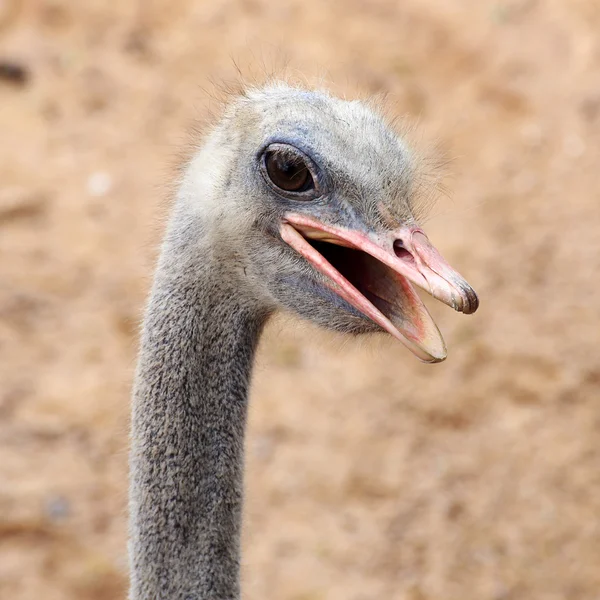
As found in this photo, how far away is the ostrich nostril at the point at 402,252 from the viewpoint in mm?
1976

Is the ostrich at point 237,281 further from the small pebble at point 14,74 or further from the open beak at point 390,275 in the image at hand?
the small pebble at point 14,74

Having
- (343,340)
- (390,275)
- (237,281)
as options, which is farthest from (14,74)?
(390,275)

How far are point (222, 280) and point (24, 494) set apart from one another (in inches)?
81.9

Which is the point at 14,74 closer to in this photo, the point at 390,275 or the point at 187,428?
the point at 187,428

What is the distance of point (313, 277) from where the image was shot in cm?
207

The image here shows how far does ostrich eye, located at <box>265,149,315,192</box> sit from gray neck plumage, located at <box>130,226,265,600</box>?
9.4 inches

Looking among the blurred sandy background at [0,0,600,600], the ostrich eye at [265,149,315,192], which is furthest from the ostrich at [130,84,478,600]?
the blurred sandy background at [0,0,600,600]

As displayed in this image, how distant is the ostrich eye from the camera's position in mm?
2039

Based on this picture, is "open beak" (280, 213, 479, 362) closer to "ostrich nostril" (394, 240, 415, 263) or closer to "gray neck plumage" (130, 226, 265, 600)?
"ostrich nostril" (394, 240, 415, 263)

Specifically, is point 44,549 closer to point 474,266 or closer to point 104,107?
point 474,266

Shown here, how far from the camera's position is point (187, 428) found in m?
2.21

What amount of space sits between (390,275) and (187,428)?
507 millimetres

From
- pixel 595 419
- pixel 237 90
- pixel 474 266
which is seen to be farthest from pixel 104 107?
pixel 237 90

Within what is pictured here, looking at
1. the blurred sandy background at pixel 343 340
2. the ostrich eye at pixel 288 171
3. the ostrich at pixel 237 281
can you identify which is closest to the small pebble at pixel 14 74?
the blurred sandy background at pixel 343 340
